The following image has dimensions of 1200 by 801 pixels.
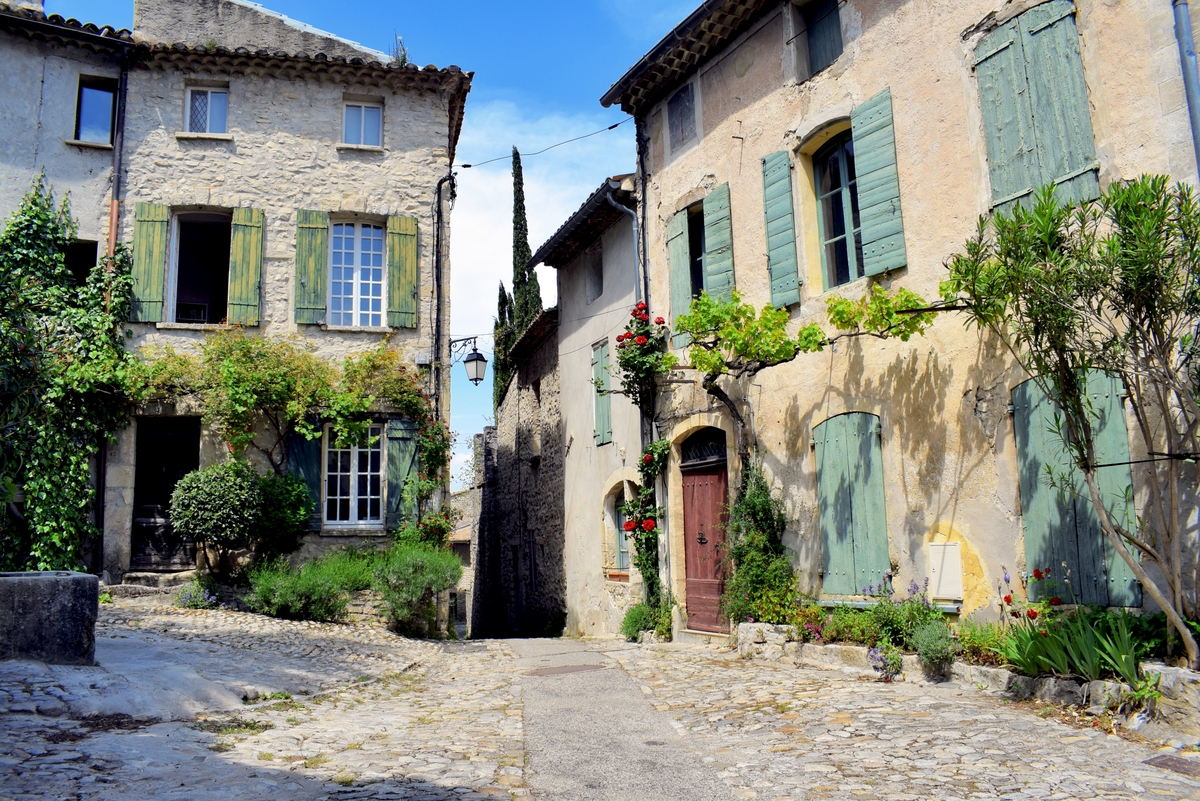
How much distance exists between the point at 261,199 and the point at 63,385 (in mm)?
3787

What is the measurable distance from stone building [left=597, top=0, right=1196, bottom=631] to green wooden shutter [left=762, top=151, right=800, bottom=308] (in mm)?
23

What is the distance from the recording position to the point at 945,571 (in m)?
7.33

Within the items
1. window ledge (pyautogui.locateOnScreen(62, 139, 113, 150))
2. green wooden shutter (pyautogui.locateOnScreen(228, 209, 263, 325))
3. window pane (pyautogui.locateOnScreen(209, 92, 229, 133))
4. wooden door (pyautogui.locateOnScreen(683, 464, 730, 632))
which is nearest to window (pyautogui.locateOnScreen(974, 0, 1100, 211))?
wooden door (pyautogui.locateOnScreen(683, 464, 730, 632))

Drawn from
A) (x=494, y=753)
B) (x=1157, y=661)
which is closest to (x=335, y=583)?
(x=494, y=753)

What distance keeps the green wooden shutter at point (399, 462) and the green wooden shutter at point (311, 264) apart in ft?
6.50

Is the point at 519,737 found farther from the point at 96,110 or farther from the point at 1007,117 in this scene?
the point at 96,110

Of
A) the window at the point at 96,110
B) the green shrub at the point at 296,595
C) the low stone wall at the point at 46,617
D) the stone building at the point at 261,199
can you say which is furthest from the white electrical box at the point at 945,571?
the window at the point at 96,110

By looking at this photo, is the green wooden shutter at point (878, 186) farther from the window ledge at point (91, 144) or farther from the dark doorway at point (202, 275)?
the dark doorway at point (202, 275)

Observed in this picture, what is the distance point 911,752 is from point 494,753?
2.41m

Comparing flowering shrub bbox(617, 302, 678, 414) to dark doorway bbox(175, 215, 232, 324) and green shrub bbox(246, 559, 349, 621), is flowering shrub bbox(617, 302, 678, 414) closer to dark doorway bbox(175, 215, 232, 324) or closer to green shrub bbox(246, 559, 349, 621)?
green shrub bbox(246, 559, 349, 621)

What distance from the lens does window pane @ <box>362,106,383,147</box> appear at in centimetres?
1366

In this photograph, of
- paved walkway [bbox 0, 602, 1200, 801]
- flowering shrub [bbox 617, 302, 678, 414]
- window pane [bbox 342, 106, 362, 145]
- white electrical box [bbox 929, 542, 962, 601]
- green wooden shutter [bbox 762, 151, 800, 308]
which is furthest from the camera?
window pane [bbox 342, 106, 362, 145]

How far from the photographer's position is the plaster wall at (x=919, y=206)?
627 cm

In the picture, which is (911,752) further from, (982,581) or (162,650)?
(162,650)
